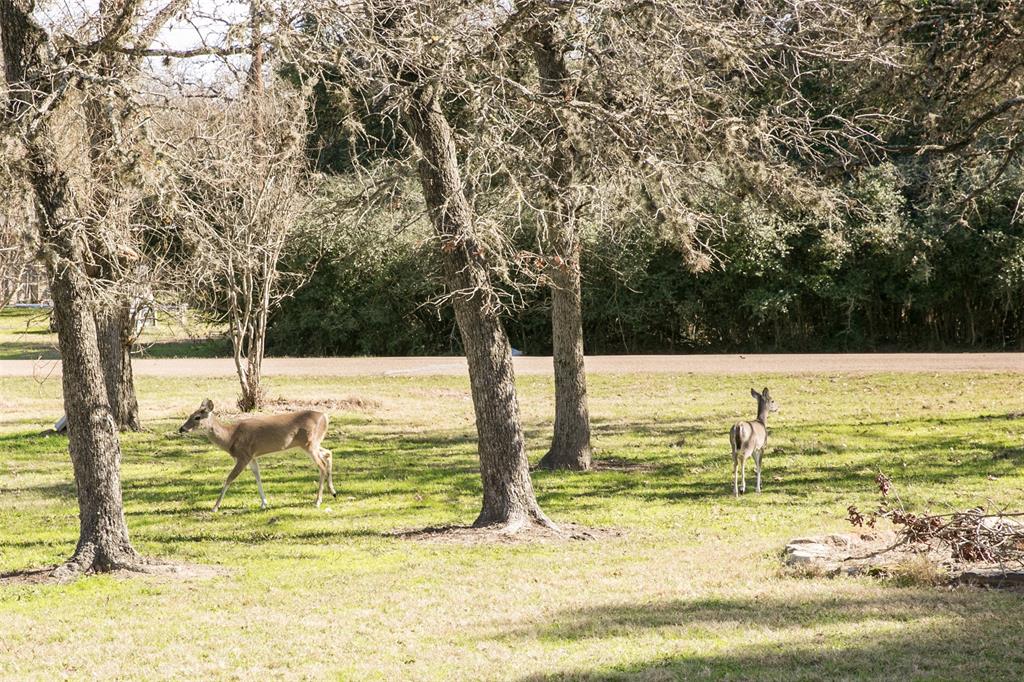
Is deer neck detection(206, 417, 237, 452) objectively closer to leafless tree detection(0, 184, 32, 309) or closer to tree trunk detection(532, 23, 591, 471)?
leafless tree detection(0, 184, 32, 309)

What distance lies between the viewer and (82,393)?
29.2 ft

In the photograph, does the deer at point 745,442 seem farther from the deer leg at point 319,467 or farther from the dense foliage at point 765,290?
the dense foliage at point 765,290

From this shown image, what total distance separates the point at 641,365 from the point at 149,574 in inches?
803

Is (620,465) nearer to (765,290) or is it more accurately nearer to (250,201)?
(250,201)

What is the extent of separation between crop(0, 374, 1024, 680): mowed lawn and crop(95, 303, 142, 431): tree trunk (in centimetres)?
59

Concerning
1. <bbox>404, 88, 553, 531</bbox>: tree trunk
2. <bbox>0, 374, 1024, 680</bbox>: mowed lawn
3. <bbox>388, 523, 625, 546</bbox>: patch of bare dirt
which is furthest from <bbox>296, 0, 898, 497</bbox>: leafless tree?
<bbox>0, 374, 1024, 680</bbox>: mowed lawn

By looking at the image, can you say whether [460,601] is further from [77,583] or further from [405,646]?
[77,583]

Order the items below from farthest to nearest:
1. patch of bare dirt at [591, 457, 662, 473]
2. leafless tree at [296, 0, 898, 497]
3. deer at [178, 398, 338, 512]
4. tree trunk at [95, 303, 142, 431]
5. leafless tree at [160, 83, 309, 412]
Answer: tree trunk at [95, 303, 142, 431]
patch of bare dirt at [591, 457, 662, 473]
deer at [178, 398, 338, 512]
leafless tree at [160, 83, 309, 412]
leafless tree at [296, 0, 898, 497]

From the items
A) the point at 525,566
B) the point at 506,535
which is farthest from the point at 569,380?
the point at 525,566

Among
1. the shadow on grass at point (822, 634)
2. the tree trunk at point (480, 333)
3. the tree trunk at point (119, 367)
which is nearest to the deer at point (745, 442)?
the tree trunk at point (480, 333)

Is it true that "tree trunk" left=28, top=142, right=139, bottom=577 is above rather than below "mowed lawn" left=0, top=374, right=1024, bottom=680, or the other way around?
above

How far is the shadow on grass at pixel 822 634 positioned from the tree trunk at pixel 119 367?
1193 centimetres

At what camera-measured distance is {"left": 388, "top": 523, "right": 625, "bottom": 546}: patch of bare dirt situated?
10.5m

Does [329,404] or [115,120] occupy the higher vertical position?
[115,120]
